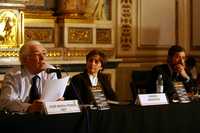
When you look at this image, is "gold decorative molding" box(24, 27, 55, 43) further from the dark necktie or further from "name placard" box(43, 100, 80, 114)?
"name placard" box(43, 100, 80, 114)

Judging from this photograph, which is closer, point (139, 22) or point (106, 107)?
point (106, 107)

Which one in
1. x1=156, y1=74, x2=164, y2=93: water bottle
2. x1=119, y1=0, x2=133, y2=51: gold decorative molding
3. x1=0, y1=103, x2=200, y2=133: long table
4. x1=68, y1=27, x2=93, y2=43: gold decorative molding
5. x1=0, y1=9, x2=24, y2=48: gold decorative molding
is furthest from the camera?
x1=119, y1=0, x2=133, y2=51: gold decorative molding

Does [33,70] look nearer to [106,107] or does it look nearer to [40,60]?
[40,60]

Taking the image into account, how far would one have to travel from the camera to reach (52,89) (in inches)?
124

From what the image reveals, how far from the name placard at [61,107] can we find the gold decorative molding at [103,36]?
12.4 ft

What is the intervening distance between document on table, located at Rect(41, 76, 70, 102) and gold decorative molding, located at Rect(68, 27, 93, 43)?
3.28 meters

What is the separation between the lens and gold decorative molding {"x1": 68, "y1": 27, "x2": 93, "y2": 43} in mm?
6445

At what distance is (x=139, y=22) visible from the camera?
7234mm

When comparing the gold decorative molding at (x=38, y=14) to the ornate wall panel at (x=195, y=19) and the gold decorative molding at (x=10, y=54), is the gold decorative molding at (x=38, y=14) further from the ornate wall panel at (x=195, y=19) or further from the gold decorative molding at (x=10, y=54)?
the ornate wall panel at (x=195, y=19)

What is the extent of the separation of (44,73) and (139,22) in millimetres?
3926

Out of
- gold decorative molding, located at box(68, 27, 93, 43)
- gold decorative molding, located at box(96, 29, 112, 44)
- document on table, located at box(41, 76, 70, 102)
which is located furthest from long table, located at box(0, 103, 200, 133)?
gold decorative molding, located at box(96, 29, 112, 44)

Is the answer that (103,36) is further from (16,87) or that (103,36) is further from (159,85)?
(16,87)

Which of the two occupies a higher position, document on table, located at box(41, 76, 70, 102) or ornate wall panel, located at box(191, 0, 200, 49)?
ornate wall panel, located at box(191, 0, 200, 49)

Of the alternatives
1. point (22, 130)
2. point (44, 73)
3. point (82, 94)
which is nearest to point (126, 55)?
point (82, 94)
